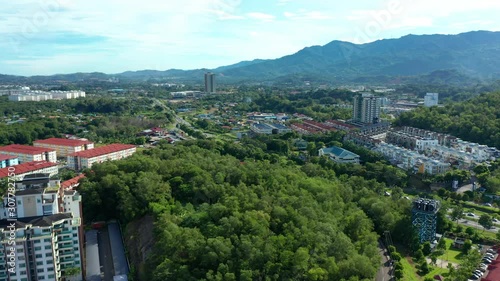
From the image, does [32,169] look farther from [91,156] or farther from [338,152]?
[338,152]

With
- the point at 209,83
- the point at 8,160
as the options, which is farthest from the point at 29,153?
the point at 209,83

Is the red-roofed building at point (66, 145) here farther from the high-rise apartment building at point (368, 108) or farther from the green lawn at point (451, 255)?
the high-rise apartment building at point (368, 108)

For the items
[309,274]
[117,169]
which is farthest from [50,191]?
[309,274]

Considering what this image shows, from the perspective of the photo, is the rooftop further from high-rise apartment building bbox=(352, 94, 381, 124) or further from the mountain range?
the mountain range

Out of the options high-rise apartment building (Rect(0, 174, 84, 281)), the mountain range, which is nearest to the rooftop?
high-rise apartment building (Rect(0, 174, 84, 281))

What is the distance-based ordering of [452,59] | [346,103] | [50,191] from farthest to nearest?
[452,59], [346,103], [50,191]

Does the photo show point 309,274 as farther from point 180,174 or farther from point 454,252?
point 180,174
